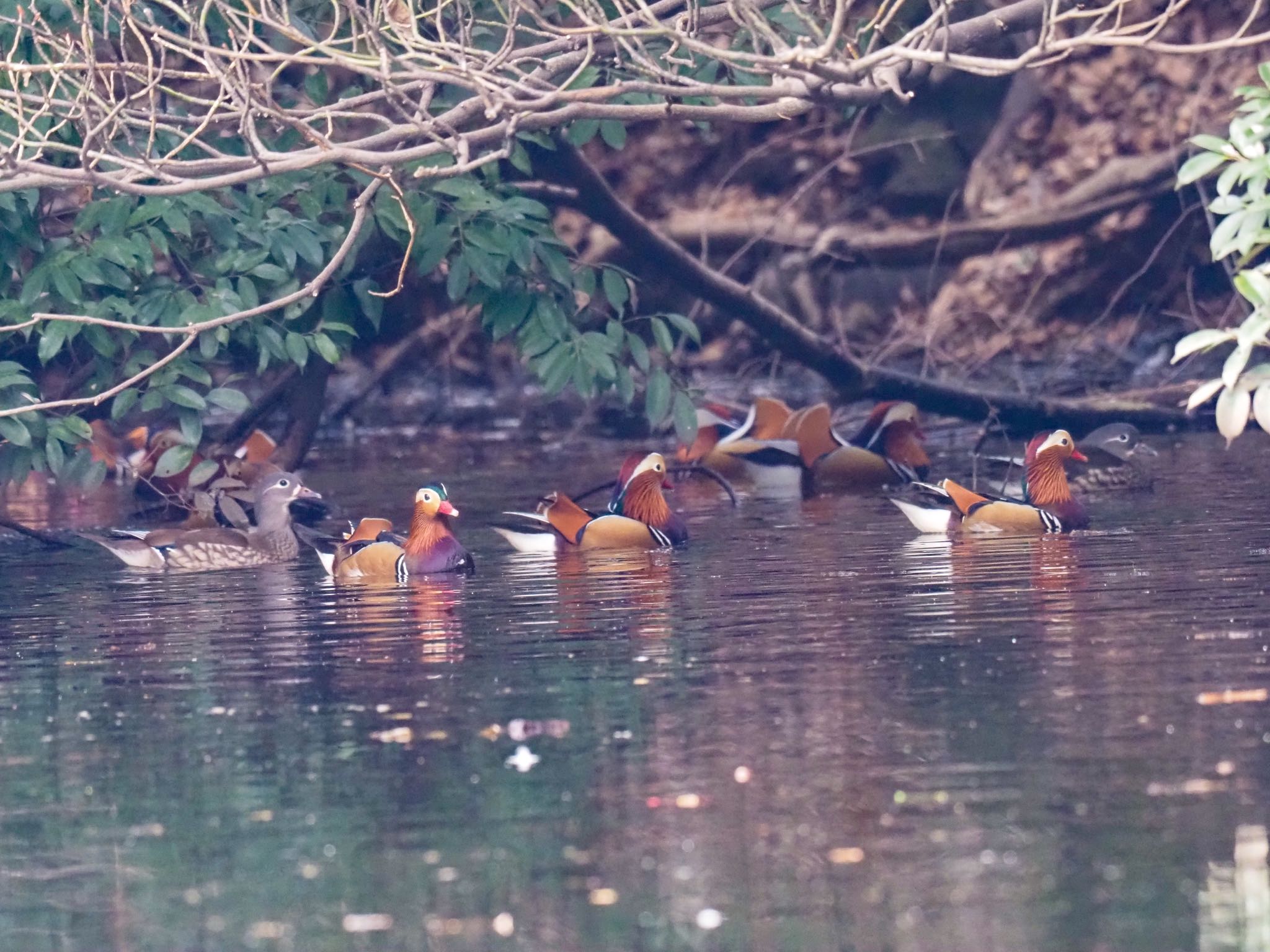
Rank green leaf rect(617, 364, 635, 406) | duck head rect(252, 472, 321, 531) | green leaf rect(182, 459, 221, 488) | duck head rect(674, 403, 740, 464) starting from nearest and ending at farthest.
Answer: green leaf rect(617, 364, 635, 406), duck head rect(252, 472, 321, 531), green leaf rect(182, 459, 221, 488), duck head rect(674, 403, 740, 464)

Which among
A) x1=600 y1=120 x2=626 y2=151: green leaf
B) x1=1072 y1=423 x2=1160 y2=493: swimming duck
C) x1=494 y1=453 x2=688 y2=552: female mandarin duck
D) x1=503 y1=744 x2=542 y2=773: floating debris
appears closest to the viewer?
x1=503 y1=744 x2=542 y2=773: floating debris

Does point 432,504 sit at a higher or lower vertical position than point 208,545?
higher

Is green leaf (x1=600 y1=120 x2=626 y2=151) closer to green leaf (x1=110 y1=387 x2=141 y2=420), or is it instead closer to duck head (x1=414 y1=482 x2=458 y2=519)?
duck head (x1=414 y1=482 x2=458 y2=519)

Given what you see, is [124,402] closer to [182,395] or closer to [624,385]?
[182,395]

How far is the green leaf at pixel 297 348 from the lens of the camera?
43.2 feet

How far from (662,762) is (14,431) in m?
6.44

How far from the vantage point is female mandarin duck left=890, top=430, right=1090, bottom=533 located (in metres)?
13.3

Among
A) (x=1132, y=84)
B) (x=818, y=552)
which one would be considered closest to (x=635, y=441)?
(x=1132, y=84)

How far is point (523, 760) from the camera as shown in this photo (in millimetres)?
7145

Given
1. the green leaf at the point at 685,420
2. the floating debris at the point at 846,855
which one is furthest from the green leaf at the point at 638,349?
the floating debris at the point at 846,855

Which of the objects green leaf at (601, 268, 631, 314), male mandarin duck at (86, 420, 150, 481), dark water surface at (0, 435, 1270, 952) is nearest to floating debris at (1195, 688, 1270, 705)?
dark water surface at (0, 435, 1270, 952)

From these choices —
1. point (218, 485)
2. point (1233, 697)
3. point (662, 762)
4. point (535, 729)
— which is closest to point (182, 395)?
point (218, 485)

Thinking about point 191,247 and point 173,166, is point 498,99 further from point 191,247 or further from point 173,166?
point 191,247

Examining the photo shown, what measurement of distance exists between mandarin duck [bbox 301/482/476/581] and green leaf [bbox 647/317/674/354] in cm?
176
